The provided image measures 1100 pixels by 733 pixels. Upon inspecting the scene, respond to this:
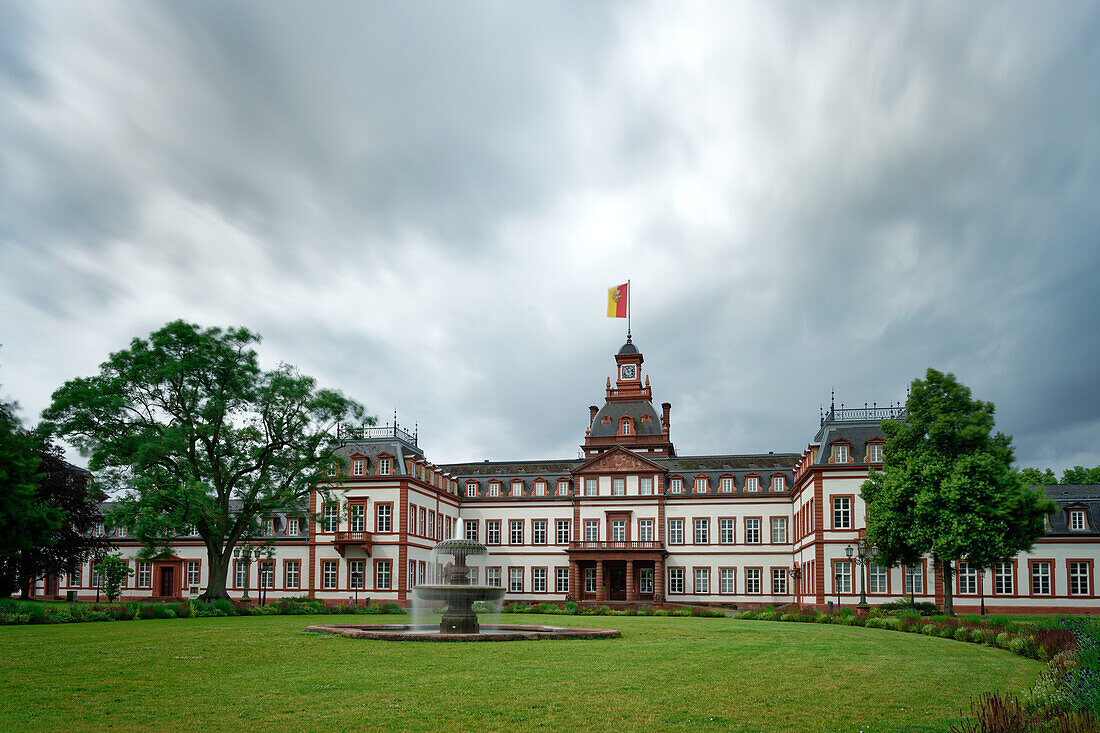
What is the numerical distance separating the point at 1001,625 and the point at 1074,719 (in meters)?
22.3

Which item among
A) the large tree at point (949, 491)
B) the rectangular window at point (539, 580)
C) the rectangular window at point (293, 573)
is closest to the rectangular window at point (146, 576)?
the rectangular window at point (293, 573)

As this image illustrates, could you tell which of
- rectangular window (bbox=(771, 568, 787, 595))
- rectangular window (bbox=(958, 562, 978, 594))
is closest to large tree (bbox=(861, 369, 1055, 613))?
rectangular window (bbox=(958, 562, 978, 594))

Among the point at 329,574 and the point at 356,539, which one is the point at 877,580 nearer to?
the point at 356,539

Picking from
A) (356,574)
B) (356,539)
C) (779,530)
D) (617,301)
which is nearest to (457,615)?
(356,539)

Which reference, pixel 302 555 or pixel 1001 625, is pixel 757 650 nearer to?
pixel 1001 625

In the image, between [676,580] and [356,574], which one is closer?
[356,574]

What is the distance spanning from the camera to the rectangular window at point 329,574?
58.0 m

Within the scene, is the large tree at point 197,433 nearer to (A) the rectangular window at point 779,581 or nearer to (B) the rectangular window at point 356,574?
(B) the rectangular window at point 356,574

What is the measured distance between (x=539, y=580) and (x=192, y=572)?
25.1 metres

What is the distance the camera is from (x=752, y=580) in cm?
6184

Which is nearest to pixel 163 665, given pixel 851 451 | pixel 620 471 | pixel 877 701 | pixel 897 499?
pixel 877 701

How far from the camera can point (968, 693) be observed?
573 inches

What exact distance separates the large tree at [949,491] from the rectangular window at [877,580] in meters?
10.0

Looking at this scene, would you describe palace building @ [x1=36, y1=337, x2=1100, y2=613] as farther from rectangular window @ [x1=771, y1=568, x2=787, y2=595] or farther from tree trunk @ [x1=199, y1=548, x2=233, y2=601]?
tree trunk @ [x1=199, y1=548, x2=233, y2=601]
